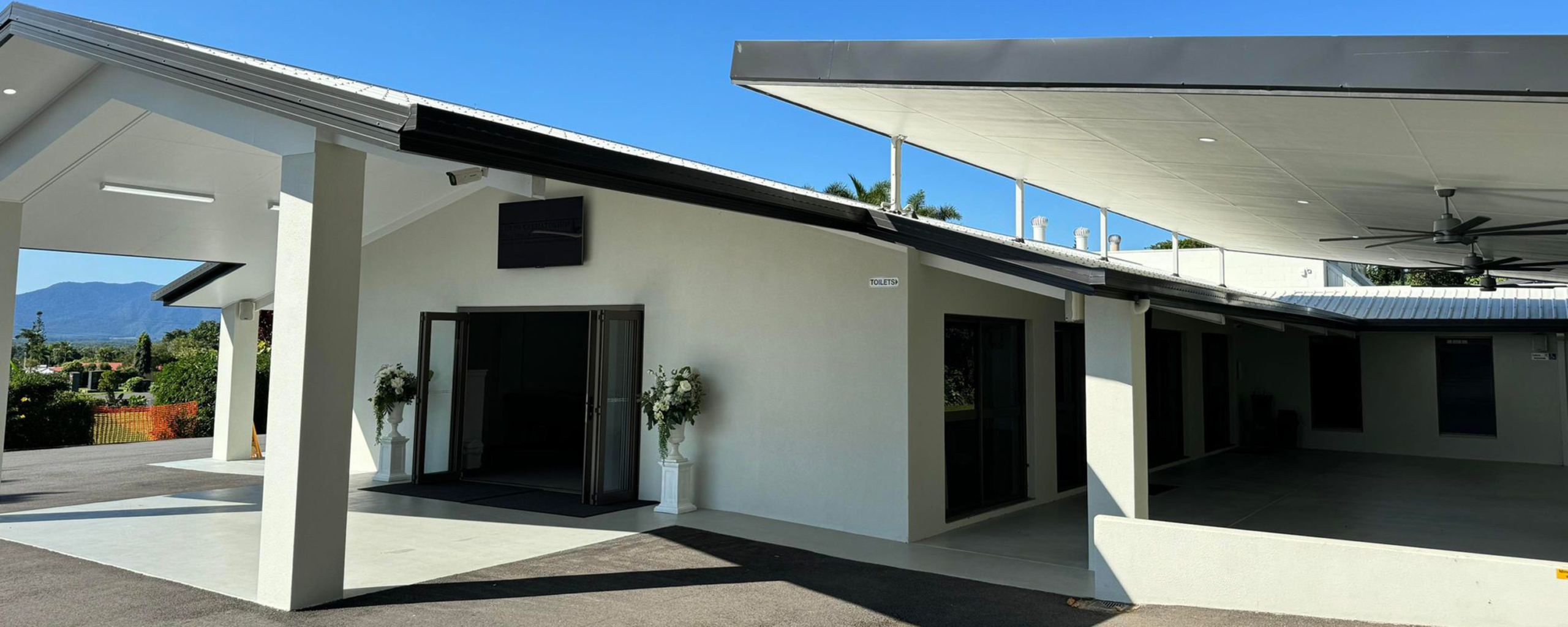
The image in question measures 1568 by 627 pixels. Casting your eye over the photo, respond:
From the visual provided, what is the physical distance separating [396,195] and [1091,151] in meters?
7.69

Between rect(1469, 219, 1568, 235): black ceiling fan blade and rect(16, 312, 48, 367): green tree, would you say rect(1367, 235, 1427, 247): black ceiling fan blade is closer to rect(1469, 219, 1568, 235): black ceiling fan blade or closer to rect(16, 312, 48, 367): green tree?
rect(1469, 219, 1568, 235): black ceiling fan blade

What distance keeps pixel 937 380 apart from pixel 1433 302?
43.5 ft

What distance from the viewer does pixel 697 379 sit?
8719 millimetres

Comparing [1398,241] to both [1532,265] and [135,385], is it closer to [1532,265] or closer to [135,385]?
[1532,265]

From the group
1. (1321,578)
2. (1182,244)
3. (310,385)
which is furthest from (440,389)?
(1182,244)

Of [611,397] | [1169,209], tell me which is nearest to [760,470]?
[611,397]

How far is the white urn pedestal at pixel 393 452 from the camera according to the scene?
10500 mm

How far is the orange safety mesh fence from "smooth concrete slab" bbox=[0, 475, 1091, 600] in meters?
8.01

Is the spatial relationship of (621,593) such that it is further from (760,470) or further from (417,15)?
(417,15)

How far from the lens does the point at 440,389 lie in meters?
10.8

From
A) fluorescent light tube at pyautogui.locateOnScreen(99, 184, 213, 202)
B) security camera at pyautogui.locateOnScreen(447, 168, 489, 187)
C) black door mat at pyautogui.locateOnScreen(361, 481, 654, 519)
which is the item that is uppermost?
fluorescent light tube at pyautogui.locateOnScreen(99, 184, 213, 202)

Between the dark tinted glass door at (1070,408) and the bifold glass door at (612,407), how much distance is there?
444 centimetres

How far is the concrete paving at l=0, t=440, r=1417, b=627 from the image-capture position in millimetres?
5156

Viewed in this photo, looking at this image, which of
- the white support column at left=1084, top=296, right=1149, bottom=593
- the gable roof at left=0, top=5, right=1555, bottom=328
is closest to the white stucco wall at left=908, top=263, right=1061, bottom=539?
the gable roof at left=0, top=5, right=1555, bottom=328
